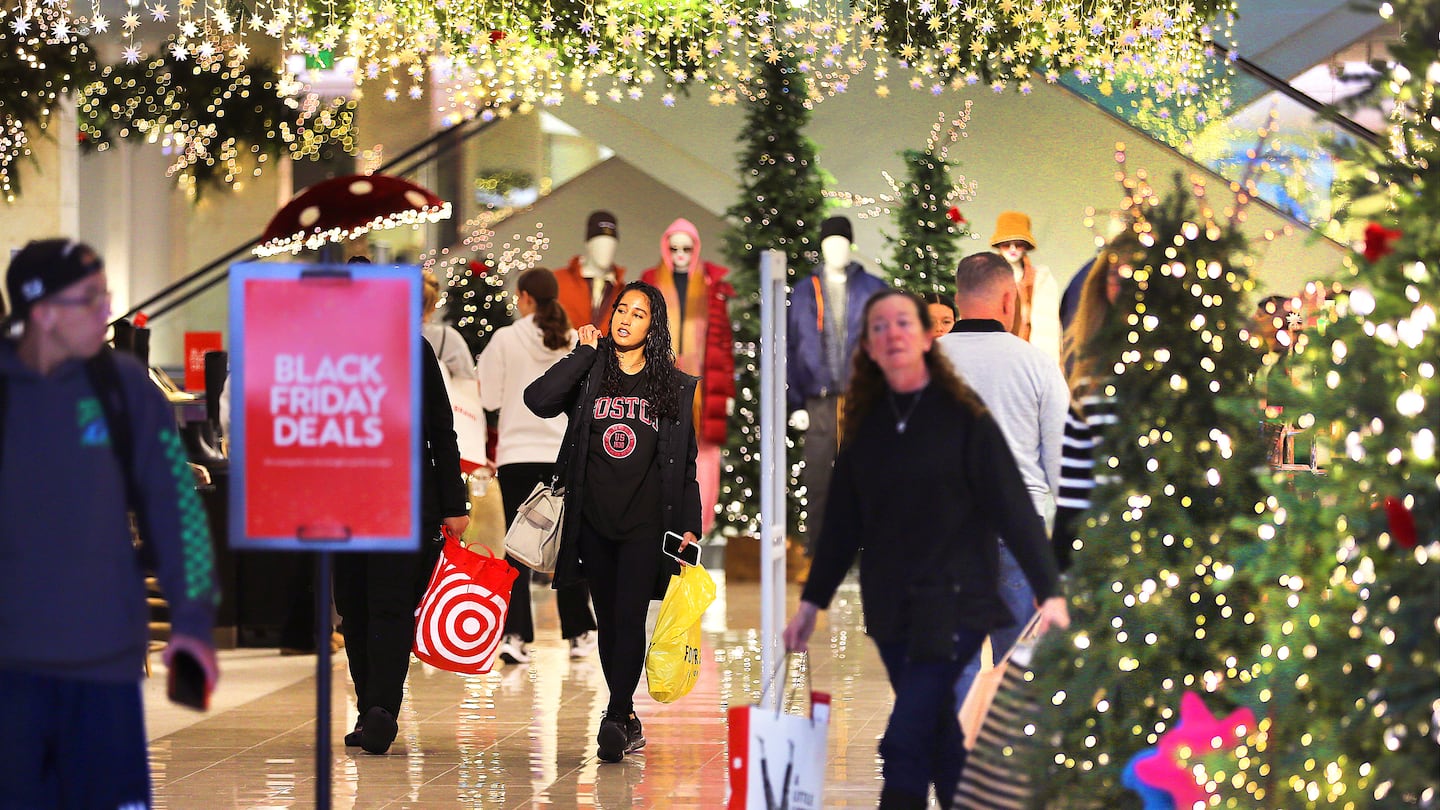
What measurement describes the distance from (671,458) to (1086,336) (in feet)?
6.97

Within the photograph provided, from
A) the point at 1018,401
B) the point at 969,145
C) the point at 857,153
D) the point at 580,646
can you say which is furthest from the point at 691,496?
the point at 857,153

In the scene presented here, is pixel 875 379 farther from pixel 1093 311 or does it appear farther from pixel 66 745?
pixel 66 745

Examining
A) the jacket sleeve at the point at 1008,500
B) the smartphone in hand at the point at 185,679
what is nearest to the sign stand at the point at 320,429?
the smartphone in hand at the point at 185,679

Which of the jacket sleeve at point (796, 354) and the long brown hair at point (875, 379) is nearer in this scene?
the long brown hair at point (875, 379)

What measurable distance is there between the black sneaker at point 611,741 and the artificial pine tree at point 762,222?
209 inches

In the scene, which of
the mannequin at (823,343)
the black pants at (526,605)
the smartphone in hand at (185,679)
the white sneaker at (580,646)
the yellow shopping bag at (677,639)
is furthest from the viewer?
the mannequin at (823,343)

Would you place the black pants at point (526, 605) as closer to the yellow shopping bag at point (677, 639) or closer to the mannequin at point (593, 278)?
the mannequin at point (593, 278)

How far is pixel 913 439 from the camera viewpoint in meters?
4.29

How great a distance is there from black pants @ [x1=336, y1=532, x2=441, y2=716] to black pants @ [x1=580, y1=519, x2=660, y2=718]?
0.62m

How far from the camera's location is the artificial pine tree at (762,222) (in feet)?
37.8

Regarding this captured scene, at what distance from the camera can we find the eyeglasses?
3379mm

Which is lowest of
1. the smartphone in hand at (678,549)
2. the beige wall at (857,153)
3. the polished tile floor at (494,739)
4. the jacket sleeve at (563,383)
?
the polished tile floor at (494,739)

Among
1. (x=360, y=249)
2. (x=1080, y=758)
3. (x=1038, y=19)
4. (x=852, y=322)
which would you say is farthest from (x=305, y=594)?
(x=1080, y=758)

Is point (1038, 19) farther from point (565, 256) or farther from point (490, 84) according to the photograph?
point (565, 256)
